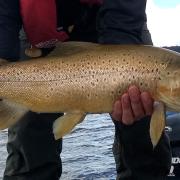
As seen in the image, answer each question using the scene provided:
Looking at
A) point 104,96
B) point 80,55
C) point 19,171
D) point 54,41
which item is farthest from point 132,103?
point 19,171

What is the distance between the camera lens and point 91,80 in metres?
4.60

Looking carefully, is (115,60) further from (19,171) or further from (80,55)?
(19,171)

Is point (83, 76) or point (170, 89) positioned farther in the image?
point (83, 76)

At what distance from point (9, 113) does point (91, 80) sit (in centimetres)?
78

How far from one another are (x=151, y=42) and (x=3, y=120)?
159 centimetres

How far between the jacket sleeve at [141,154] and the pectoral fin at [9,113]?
0.91 m

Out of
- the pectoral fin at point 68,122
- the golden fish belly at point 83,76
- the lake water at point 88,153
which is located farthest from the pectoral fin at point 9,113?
the lake water at point 88,153

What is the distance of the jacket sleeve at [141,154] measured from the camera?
5.36 metres

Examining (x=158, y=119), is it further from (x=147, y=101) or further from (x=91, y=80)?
(x=91, y=80)

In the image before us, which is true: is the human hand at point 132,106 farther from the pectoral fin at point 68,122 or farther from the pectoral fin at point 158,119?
the pectoral fin at point 68,122

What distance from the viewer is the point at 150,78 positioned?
14.9ft

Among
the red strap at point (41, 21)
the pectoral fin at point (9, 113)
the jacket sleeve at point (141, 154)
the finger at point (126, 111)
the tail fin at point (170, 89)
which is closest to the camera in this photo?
the tail fin at point (170, 89)

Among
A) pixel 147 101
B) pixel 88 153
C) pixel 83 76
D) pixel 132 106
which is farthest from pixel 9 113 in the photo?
pixel 88 153

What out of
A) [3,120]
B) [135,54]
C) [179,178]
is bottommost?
[179,178]
